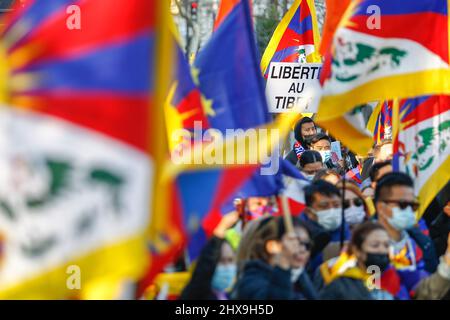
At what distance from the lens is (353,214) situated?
723 cm

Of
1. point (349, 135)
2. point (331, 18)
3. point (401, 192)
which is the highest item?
point (331, 18)

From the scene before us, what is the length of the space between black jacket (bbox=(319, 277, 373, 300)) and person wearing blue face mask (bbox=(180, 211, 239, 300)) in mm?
567

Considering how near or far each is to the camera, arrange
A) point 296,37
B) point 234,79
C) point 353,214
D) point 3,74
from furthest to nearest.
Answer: point 296,37 → point 353,214 → point 234,79 → point 3,74

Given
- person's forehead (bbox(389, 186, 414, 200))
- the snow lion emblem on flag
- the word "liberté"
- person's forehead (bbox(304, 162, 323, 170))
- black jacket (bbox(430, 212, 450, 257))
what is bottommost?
black jacket (bbox(430, 212, 450, 257))

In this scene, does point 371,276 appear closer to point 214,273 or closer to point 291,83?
point 214,273

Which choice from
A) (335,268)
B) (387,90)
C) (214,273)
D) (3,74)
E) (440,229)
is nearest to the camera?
(3,74)

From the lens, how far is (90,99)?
184 inches

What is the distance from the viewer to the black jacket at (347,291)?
612 centimetres

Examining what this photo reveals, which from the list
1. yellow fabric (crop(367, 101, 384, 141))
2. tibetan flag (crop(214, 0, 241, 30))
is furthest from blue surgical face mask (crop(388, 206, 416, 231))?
yellow fabric (crop(367, 101, 384, 141))

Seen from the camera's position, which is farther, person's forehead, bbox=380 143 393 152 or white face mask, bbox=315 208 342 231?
person's forehead, bbox=380 143 393 152

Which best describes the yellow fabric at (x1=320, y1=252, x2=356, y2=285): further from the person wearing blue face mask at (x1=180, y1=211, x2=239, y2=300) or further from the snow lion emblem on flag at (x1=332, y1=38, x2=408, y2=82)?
the snow lion emblem on flag at (x1=332, y1=38, x2=408, y2=82)

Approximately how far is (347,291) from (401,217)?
0.81 m

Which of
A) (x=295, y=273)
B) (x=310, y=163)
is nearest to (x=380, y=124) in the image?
(x=310, y=163)

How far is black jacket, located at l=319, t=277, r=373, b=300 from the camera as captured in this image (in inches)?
241
